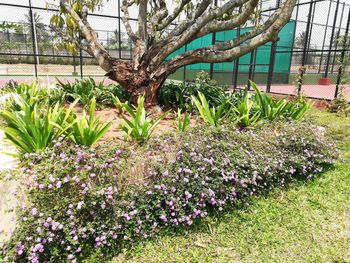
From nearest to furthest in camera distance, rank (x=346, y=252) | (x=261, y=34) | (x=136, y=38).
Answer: (x=346, y=252), (x=261, y=34), (x=136, y=38)

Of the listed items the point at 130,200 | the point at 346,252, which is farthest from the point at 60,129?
the point at 346,252

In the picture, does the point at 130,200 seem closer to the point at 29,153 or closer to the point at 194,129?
the point at 29,153

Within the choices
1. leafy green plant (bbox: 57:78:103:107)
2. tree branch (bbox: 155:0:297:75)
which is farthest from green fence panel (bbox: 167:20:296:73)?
tree branch (bbox: 155:0:297:75)

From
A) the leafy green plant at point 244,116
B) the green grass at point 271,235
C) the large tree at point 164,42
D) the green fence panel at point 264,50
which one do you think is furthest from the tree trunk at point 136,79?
the green fence panel at point 264,50

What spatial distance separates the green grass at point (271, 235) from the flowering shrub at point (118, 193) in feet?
0.41

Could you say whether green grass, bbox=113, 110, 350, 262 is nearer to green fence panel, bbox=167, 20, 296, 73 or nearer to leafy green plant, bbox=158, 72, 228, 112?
leafy green plant, bbox=158, 72, 228, 112

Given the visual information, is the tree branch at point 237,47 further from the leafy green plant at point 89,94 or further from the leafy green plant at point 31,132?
the leafy green plant at point 31,132

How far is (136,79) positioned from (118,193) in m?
2.40

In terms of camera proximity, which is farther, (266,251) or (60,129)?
(60,129)

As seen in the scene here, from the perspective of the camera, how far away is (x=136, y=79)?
4.02m

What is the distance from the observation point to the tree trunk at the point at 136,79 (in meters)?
4.04

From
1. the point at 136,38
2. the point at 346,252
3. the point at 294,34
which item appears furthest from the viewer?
the point at 294,34

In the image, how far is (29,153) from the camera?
219 cm

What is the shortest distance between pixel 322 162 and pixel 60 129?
3130 mm
